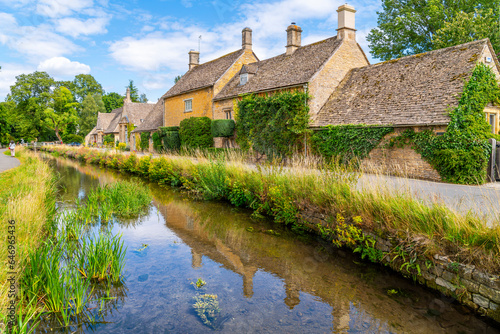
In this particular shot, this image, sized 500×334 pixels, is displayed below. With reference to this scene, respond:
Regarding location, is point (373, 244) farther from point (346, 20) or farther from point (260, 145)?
point (346, 20)

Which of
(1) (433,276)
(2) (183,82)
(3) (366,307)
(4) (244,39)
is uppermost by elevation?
(4) (244,39)

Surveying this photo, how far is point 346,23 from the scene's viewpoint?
72.3ft

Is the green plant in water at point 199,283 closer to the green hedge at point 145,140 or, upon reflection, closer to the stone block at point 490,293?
the stone block at point 490,293

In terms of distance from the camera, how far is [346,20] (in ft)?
72.3

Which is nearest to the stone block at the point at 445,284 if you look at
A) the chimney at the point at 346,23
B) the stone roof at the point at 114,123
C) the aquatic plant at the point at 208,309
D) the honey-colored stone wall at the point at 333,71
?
the aquatic plant at the point at 208,309

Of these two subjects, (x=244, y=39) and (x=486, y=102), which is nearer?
(x=486, y=102)

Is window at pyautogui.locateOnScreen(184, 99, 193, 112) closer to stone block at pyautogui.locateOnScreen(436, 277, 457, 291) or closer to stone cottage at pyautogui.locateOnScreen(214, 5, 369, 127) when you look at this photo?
stone cottage at pyautogui.locateOnScreen(214, 5, 369, 127)

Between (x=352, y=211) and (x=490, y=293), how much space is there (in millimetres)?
3028

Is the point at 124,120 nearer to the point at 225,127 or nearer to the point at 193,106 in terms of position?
the point at 193,106

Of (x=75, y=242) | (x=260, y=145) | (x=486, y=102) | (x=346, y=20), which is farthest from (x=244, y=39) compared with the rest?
(x=75, y=242)

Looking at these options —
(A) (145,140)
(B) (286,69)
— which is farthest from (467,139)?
(A) (145,140)

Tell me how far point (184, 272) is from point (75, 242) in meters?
3.17

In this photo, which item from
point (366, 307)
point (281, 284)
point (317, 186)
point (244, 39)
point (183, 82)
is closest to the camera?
point (366, 307)

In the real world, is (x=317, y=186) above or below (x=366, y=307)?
above
